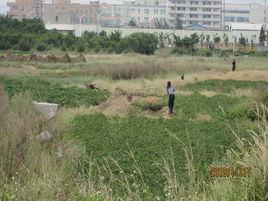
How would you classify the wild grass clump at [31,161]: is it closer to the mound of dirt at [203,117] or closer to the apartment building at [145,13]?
the mound of dirt at [203,117]

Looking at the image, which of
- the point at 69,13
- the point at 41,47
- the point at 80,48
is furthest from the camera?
the point at 69,13

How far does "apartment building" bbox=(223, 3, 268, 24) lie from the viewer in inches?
5714

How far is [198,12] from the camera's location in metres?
139

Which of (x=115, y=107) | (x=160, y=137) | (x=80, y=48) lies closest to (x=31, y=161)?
(x=160, y=137)

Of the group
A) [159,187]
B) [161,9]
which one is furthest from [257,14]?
[159,187]

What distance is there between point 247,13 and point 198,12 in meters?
15.3

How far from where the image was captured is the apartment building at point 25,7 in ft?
471

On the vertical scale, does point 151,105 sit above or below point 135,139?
below

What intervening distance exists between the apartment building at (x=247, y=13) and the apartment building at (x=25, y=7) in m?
48.1

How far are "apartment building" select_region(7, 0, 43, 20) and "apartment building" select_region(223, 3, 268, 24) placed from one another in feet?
158

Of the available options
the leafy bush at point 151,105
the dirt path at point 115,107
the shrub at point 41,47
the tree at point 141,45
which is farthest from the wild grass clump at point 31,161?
the tree at point 141,45

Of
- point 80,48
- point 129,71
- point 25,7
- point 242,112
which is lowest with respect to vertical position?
point 242,112

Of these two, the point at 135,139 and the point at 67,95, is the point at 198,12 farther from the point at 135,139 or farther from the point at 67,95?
the point at 135,139

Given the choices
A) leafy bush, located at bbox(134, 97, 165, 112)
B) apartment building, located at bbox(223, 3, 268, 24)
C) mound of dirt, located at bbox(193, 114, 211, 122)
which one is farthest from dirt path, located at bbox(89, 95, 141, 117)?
apartment building, located at bbox(223, 3, 268, 24)
